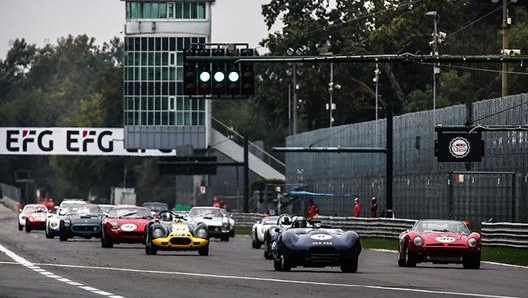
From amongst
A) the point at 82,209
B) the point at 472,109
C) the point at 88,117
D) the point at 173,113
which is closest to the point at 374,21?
the point at 173,113

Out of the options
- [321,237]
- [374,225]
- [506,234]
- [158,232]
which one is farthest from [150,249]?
[374,225]

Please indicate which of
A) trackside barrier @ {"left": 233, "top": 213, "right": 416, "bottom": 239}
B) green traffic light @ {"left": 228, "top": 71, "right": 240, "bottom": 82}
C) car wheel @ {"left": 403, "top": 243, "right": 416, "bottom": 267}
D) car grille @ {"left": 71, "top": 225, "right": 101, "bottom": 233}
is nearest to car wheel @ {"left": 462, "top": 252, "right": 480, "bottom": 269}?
car wheel @ {"left": 403, "top": 243, "right": 416, "bottom": 267}

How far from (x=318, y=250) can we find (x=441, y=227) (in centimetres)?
520

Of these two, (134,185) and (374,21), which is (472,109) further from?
(134,185)

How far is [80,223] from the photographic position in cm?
5384

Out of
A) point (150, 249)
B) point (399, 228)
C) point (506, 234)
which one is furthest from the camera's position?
point (399, 228)

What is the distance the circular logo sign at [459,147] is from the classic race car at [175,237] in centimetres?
1971

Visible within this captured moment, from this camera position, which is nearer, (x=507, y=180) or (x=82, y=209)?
(x=82, y=209)

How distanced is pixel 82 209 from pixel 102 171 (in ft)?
392

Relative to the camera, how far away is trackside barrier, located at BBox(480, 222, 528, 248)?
157 ft

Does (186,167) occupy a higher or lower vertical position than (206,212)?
higher

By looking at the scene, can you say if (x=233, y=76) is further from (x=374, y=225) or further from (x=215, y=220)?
(x=374, y=225)

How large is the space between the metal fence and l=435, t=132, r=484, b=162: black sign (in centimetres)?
60

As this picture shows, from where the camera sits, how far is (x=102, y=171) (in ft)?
572
